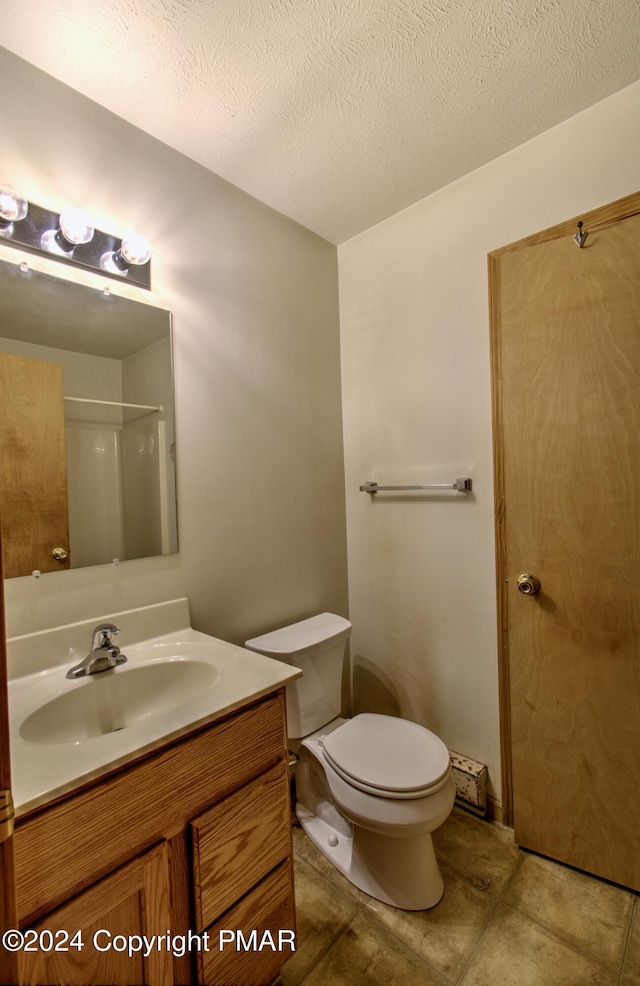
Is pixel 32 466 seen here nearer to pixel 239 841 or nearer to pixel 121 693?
pixel 121 693

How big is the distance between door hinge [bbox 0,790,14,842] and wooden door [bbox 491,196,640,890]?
4.80 feet

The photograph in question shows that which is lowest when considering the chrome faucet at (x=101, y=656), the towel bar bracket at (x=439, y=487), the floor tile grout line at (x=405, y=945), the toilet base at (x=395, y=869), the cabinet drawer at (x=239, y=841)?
the floor tile grout line at (x=405, y=945)

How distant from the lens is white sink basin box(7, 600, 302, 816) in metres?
0.76

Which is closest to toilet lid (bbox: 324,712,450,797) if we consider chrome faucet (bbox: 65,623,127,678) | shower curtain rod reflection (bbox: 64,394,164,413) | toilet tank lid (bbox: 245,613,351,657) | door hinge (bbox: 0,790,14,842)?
toilet tank lid (bbox: 245,613,351,657)

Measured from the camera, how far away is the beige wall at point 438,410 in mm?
1453

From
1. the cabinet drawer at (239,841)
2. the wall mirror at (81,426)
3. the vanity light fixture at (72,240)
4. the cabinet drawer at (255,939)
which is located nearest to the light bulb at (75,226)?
the vanity light fixture at (72,240)

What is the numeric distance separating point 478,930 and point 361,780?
515 mm

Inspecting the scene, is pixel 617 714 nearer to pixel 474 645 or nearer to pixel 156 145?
pixel 474 645

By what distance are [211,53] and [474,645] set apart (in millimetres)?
2045

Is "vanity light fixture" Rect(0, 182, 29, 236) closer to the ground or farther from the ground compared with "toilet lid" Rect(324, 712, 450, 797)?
farther from the ground

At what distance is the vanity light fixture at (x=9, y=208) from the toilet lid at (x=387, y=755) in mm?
1746

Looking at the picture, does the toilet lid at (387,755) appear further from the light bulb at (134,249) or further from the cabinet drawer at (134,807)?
the light bulb at (134,249)

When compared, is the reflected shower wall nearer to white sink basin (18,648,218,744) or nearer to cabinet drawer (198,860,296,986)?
white sink basin (18,648,218,744)

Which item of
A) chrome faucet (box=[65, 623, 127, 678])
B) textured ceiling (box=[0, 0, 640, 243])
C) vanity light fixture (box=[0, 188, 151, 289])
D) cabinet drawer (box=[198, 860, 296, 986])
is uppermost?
textured ceiling (box=[0, 0, 640, 243])
